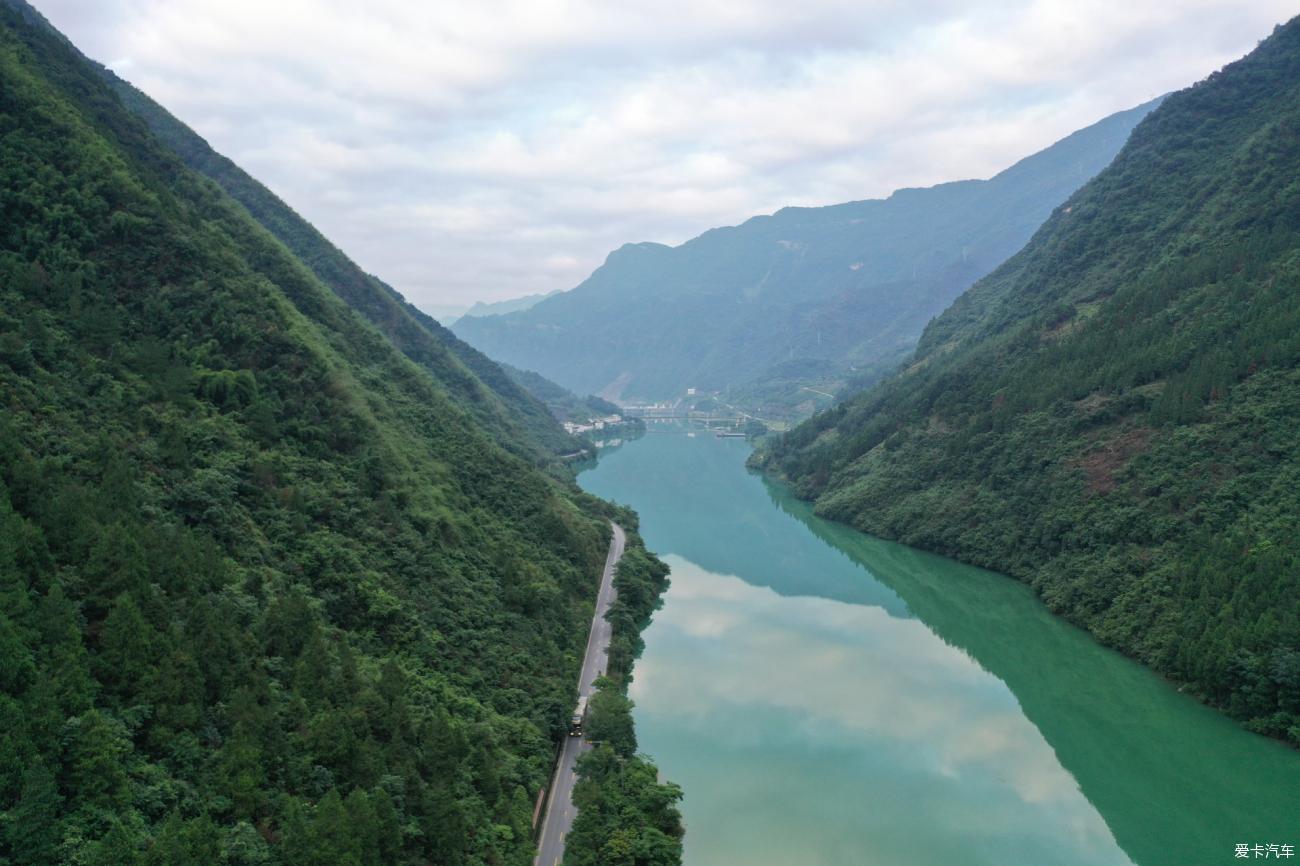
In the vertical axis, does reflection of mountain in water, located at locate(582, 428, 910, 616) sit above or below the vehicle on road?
above

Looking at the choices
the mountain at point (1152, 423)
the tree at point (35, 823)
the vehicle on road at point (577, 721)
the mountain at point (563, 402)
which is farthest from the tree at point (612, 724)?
the mountain at point (563, 402)

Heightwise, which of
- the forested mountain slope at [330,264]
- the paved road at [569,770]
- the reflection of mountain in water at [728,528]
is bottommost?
the paved road at [569,770]

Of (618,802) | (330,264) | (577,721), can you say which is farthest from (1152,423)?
(330,264)

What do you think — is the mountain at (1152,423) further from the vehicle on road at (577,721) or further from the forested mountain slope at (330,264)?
the forested mountain slope at (330,264)

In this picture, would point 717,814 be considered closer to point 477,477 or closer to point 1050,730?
point 1050,730

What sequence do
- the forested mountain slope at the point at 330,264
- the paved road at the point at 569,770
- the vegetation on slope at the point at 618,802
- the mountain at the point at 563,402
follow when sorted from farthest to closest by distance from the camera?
the mountain at the point at 563,402 < the forested mountain slope at the point at 330,264 < the paved road at the point at 569,770 < the vegetation on slope at the point at 618,802

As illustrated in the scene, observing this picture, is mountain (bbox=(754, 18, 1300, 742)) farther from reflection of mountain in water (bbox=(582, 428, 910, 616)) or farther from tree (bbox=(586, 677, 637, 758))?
tree (bbox=(586, 677, 637, 758))

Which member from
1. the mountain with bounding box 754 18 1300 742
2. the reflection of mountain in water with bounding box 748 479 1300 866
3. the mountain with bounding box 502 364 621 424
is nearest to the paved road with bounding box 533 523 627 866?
the reflection of mountain in water with bounding box 748 479 1300 866
